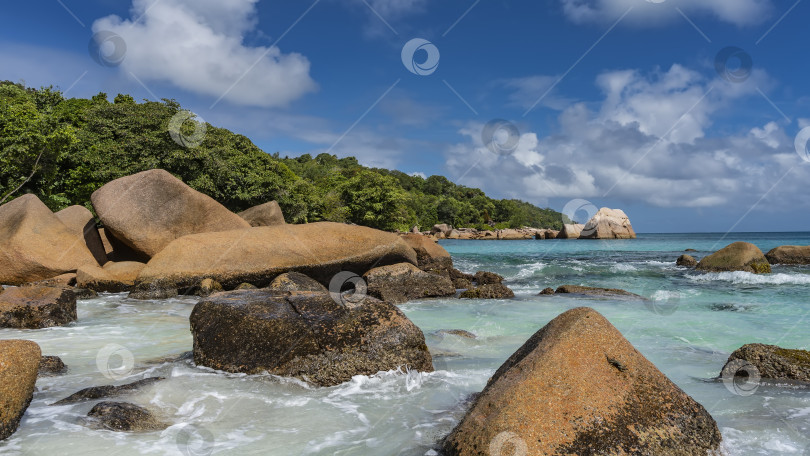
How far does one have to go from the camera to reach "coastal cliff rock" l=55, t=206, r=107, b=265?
50.6 ft

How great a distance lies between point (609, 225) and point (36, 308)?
301ft

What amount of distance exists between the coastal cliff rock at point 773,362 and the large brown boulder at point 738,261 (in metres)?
17.2

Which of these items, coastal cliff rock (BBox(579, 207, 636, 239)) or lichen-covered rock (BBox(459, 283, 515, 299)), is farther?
coastal cliff rock (BBox(579, 207, 636, 239))

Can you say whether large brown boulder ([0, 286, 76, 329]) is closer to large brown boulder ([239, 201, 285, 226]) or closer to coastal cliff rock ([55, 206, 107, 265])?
coastal cliff rock ([55, 206, 107, 265])

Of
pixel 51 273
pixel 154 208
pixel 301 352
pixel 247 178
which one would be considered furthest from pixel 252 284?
pixel 247 178

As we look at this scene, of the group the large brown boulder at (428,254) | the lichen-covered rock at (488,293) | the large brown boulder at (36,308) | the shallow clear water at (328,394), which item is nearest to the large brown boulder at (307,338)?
the shallow clear water at (328,394)

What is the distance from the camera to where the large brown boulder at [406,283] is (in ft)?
44.9

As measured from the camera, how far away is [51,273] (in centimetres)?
1392

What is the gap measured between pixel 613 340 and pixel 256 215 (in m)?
16.5

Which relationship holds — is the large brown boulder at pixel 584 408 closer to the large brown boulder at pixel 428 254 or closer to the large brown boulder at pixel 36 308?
the large brown boulder at pixel 36 308

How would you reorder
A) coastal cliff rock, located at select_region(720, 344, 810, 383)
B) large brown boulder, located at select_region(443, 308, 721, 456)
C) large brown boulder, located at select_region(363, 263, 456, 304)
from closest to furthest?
1. large brown boulder, located at select_region(443, 308, 721, 456)
2. coastal cliff rock, located at select_region(720, 344, 810, 383)
3. large brown boulder, located at select_region(363, 263, 456, 304)

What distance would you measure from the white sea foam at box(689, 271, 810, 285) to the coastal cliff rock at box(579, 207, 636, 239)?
72517 mm

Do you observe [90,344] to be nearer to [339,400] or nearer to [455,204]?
[339,400]

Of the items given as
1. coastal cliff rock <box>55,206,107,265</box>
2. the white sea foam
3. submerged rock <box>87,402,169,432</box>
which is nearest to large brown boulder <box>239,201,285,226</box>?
coastal cliff rock <box>55,206,107,265</box>
